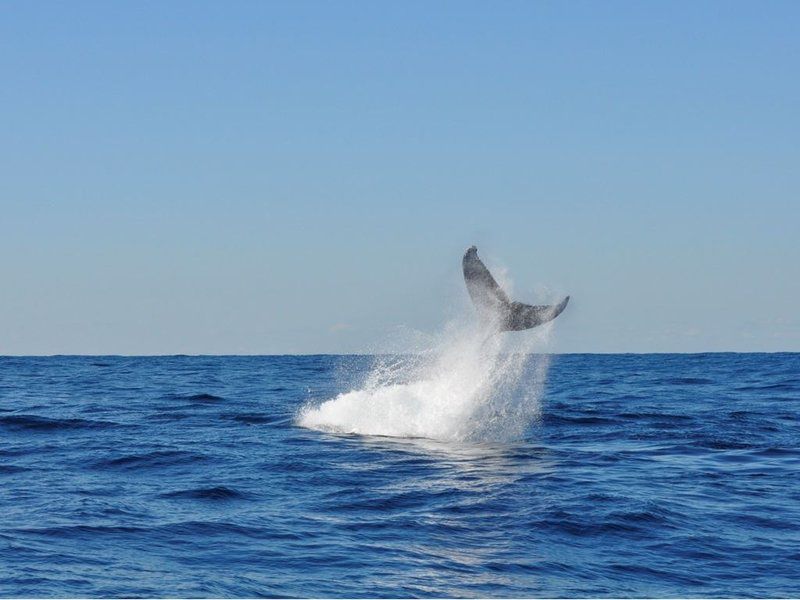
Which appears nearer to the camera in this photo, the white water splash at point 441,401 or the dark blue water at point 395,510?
the dark blue water at point 395,510

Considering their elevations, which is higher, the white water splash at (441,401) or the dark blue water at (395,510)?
the white water splash at (441,401)

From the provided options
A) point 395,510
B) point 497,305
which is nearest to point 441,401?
point 497,305

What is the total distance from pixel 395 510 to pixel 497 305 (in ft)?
24.1

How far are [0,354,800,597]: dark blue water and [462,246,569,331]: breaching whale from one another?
2.59 metres

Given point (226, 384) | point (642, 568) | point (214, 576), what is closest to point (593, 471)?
point (642, 568)

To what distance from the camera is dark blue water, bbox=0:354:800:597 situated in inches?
392

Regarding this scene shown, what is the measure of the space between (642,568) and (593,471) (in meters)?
6.16

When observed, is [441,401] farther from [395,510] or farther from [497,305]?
[395,510]

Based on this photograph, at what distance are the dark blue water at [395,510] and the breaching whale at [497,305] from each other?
2591 millimetres

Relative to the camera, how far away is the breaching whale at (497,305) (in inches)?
752

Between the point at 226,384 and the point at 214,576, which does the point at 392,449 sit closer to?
the point at 214,576

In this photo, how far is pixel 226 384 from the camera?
43.4 meters

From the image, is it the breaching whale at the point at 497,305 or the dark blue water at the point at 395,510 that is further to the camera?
the breaching whale at the point at 497,305

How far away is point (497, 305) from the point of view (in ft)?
64.7
